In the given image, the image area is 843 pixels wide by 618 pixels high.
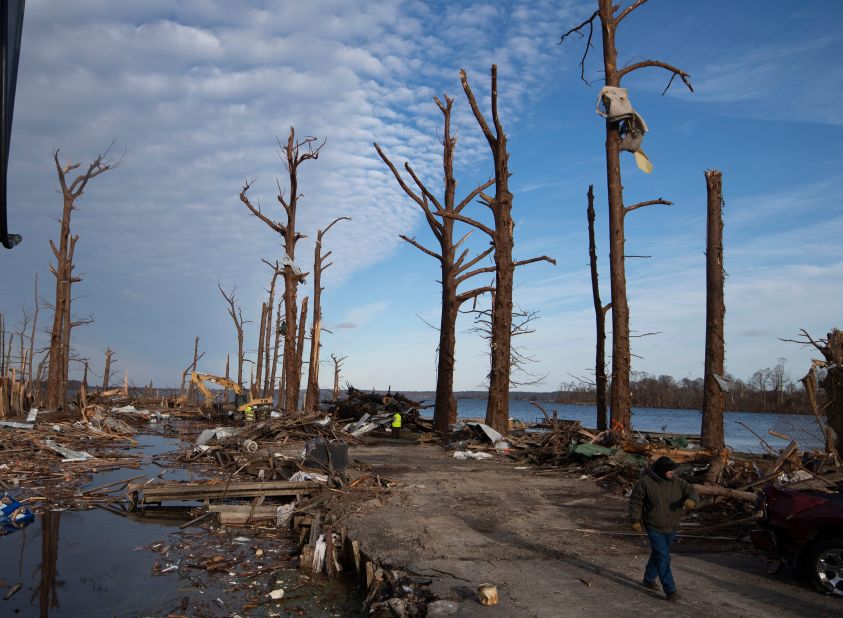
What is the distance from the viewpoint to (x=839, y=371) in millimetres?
12484

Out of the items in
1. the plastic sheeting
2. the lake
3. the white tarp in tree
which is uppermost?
the white tarp in tree

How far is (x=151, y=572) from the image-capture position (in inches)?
323

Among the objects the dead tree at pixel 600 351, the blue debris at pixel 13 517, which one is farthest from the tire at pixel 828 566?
the dead tree at pixel 600 351

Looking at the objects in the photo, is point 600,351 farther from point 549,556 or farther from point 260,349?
point 260,349

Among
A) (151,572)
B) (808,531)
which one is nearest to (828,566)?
(808,531)

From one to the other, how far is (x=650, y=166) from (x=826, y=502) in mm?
11009

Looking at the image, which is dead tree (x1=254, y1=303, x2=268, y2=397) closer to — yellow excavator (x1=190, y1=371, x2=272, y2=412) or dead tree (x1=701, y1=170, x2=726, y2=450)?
yellow excavator (x1=190, y1=371, x2=272, y2=412)

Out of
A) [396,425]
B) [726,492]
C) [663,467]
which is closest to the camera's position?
[663,467]

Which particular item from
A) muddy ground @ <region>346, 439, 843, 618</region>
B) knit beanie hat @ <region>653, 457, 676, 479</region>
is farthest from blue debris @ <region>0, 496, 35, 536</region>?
knit beanie hat @ <region>653, 457, 676, 479</region>

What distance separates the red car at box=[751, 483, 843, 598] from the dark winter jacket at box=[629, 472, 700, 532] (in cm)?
115

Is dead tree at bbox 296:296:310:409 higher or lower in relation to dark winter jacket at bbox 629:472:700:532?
higher

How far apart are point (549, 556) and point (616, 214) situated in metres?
11.1

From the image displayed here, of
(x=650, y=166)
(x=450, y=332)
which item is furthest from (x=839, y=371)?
(x=450, y=332)

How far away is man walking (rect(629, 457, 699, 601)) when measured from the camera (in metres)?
6.26
